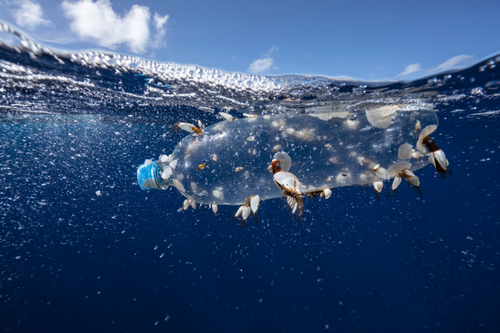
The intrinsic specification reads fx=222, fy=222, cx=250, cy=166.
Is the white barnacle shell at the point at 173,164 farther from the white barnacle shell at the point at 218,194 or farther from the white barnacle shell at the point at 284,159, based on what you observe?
the white barnacle shell at the point at 284,159

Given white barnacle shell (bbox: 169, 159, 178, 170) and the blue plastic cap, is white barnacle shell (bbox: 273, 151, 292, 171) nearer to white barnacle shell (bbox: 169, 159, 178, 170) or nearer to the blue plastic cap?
white barnacle shell (bbox: 169, 159, 178, 170)

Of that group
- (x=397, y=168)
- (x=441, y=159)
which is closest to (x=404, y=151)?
(x=397, y=168)

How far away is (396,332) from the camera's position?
13.2 metres

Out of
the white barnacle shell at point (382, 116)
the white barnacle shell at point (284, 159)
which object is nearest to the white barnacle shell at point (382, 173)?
the white barnacle shell at point (382, 116)

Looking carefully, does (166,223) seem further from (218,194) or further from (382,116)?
(382,116)

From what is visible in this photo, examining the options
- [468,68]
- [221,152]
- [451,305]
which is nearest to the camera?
[221,152]

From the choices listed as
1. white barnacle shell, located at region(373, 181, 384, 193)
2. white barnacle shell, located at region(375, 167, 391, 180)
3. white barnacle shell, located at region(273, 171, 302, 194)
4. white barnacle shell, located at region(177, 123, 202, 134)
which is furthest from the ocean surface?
white barnacle shell, located at region(177, 123, 202, 134)

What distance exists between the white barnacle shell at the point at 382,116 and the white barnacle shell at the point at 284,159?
1.22 metres

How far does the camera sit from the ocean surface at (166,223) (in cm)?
439

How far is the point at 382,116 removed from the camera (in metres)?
2.84

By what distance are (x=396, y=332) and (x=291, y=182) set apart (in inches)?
673

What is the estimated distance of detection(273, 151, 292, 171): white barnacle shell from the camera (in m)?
2.76

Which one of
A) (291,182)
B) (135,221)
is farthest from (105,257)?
(291,182)

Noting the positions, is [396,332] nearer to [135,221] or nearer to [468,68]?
[468,68]
